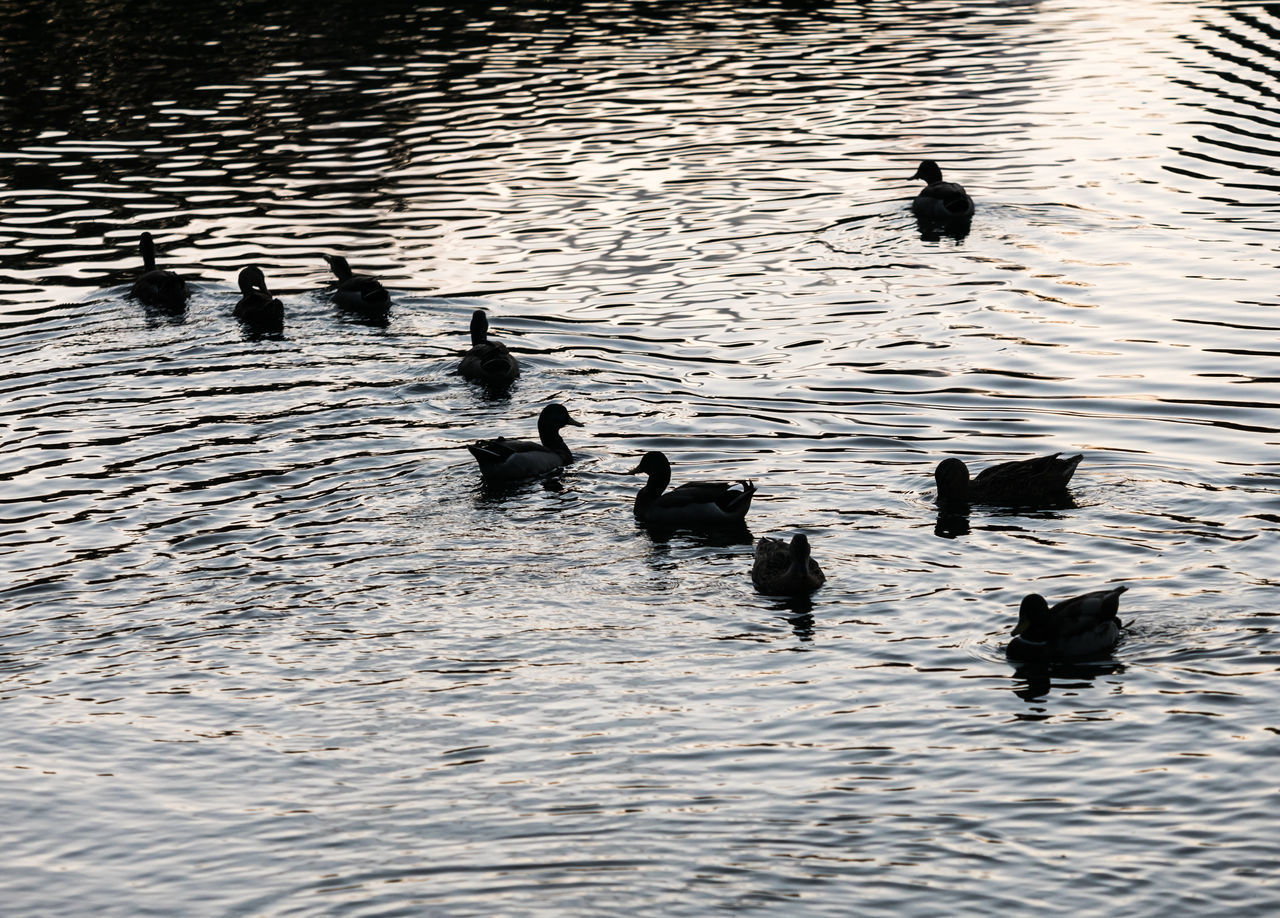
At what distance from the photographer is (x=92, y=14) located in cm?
5178

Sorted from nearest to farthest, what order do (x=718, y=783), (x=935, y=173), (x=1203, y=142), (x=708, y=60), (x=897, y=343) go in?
(x=718, y=783)
(x=897, y=343)
(x=935, y=173)
(x=1203, y=142)
(x=708, y=60)

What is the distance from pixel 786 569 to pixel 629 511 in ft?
11.0

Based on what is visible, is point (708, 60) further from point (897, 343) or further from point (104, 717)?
point (104, 717)

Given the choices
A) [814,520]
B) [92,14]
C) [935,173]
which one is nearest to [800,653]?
[814,520]

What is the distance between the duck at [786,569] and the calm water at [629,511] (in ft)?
0.68

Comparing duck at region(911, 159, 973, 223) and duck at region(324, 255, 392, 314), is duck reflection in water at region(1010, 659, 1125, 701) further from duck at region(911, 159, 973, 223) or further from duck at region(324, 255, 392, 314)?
duck at region(911, 159, 973, 223)

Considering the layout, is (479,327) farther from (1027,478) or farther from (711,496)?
(1027,478)

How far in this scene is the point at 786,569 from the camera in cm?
1722

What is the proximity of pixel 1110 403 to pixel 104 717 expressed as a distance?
1352 centimetres

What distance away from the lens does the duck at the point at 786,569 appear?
16.9 m

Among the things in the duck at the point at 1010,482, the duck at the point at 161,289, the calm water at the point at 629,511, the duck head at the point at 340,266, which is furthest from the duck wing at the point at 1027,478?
the duck at the point at 161,289

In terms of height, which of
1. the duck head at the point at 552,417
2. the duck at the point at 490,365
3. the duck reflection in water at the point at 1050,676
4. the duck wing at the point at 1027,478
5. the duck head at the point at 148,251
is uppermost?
the duck head at the point at 148,251

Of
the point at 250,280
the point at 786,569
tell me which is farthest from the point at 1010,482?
the point at 250,280

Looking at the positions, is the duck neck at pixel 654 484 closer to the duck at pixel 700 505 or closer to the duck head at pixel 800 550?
the duck at pixel 700 505
